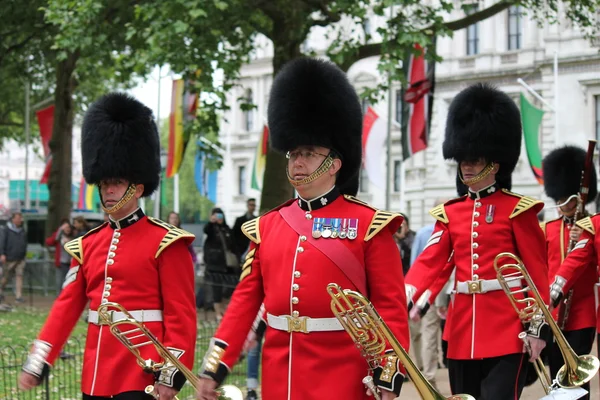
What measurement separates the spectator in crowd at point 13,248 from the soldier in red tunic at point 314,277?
16215mm

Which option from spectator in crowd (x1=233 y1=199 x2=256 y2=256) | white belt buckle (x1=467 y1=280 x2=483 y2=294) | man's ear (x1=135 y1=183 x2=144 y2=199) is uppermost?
man's ear (x1=135 y1=183 x2=144 y2=199)

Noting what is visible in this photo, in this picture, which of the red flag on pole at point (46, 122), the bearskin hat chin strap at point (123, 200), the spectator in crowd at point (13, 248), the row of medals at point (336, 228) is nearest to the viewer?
the row of medals at point (336, 228)

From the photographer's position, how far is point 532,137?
78.2 feet

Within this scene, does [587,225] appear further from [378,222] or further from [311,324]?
[311,324]

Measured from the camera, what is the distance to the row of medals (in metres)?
5.25

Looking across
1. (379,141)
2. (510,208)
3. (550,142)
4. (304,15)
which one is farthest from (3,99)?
(510,208)

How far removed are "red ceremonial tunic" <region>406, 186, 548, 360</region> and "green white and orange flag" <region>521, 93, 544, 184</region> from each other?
1439 centimetres

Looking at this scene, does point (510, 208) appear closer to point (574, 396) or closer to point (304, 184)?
point (574, 396)

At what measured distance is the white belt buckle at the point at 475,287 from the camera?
707 cm

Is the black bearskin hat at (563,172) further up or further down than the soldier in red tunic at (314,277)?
further up

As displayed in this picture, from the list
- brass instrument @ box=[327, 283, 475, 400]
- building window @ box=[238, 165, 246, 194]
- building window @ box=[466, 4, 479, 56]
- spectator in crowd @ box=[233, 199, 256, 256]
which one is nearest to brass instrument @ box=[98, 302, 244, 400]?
brass instrument @ box=[327, 283, 475, 400]

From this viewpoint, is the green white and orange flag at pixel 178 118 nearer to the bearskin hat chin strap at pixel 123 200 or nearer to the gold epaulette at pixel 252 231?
the bearskin hat chin strap at pixel 123 200

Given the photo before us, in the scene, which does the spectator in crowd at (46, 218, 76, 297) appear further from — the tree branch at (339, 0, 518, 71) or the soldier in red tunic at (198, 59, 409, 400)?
the soldier in red tunic at (198, 59, 409, 400)

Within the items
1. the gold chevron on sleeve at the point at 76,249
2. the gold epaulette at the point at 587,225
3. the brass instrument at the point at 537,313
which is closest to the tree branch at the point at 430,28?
the gold epaulette at the point at 587,225
